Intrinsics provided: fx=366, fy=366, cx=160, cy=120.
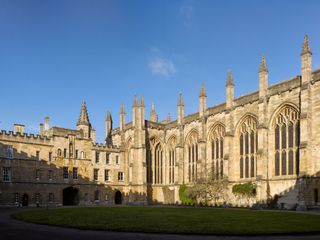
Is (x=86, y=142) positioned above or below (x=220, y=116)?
below

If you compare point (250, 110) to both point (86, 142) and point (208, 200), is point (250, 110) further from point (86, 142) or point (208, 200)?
point (86, 142)

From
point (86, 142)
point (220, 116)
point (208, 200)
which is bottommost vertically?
point (208, 200)

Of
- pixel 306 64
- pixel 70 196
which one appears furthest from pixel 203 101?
pixel 70 196

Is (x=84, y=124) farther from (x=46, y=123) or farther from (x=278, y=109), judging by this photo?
(x=278, y=109)

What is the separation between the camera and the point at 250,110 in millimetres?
46625

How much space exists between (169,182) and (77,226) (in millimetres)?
43107

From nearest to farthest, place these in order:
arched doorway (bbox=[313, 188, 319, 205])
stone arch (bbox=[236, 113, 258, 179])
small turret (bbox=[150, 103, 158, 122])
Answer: arched doorway (bbox=[313, 188, 319, 205]) → stone arch (bbox=[236, 113, 258, 179]) → small turret (bbox=[150, 103, 158, 122])

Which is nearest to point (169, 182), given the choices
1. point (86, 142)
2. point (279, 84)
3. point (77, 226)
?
point (86, 142)

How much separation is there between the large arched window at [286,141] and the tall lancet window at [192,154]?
17.0m

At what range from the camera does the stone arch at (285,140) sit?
40250 millimetres

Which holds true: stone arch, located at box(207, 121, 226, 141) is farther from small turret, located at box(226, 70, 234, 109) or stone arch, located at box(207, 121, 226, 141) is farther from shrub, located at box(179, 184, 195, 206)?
shrub, located at box(179, 184, 195, 206)

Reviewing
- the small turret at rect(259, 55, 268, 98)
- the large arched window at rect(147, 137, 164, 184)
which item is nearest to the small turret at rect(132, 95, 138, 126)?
the large arched window at rect(147, 137, 164, 184)

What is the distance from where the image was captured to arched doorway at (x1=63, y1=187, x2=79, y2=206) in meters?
56.7

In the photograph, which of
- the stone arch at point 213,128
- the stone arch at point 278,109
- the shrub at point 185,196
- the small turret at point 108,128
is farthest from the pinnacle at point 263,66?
the small turret at point 108,128
